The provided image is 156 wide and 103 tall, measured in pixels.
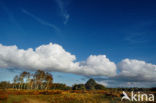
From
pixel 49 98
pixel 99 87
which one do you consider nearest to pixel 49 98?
pixel 49 98

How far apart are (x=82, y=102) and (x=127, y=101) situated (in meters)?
11.5

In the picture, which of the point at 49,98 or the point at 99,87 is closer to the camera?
the point at 49,98

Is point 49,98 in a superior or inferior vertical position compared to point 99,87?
superior

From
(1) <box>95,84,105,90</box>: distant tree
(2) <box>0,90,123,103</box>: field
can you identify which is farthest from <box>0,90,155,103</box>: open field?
(1) <box>95,84,105,90</box>: distant tree

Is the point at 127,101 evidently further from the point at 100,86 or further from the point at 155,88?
the point at 100,86

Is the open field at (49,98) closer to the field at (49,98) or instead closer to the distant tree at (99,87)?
the field at (49,98)

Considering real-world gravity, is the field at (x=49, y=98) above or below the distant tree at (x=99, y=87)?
above

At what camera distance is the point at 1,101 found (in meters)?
27.5

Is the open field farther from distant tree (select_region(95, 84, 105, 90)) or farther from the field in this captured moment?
distant tree (select_region(95, 84, 105, 90))

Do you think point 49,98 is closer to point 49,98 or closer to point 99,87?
point 49,98

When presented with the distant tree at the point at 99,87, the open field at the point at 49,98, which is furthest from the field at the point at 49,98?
the distant tree at the point at 99,87

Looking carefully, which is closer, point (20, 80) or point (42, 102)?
point (42, 102)

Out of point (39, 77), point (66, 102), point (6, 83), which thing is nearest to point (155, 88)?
point (66, 102)

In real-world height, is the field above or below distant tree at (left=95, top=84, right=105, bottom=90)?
above
